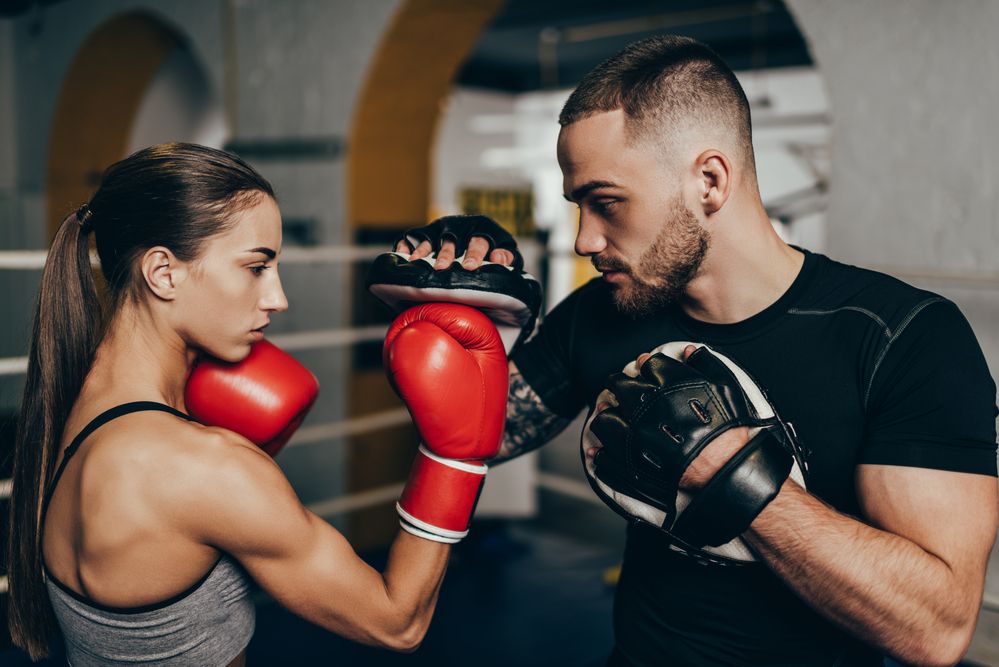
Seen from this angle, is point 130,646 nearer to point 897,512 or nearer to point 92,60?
point 897,512

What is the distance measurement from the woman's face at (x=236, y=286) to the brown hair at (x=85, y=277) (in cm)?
2

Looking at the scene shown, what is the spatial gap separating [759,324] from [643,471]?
1.00 feet

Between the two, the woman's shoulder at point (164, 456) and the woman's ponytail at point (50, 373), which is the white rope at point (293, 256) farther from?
the woman's shoulder at point (164, 456)

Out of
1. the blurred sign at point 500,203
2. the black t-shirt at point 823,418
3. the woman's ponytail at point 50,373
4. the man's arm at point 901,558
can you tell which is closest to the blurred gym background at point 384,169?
the woman's ponytail at point 50,373

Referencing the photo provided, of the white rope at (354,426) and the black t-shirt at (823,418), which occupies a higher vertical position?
the black t-shirt at (823,418)

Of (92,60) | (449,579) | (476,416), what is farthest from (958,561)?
(92,60)

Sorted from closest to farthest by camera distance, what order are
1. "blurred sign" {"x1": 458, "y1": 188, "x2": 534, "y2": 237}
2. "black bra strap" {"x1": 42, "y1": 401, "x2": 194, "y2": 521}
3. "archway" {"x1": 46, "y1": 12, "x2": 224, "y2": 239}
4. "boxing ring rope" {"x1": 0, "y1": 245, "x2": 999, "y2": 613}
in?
"black bra strap" {"x1": 42, "y1": 401, "x2": 194, "y2": 521} → "boxing ring rope" {"x1": 0, "y1": 245, "x2": 999, "y2": 613} → "archway" {"x1": 46, "y1": 12, "x2": 224, "y2": 239} → "blurred sign" {"x1": 458, "y1": 188, "x2": 534, "y2": 237}

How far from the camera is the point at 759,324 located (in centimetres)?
113

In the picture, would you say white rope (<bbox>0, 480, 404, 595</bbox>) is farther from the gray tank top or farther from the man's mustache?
the man's mustache

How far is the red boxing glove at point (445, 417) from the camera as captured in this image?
1.11m

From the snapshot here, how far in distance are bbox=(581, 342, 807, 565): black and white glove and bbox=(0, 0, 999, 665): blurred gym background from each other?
0.87 metres

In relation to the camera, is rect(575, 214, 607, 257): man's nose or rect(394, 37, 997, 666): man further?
rect(575, 214, 607, 257): man's nose

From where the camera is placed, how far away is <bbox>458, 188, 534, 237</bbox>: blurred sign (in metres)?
9.13

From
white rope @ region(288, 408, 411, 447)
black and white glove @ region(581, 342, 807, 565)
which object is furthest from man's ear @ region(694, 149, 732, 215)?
white rope @ region(288, 408, 411, 447)
